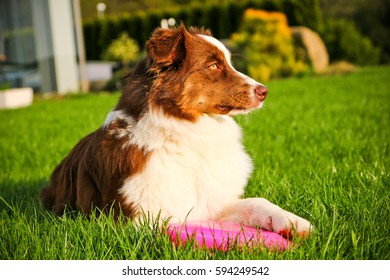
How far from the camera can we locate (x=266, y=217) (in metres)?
3.13

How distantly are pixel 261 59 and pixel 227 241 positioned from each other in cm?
1361

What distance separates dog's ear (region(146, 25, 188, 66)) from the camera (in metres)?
3.17

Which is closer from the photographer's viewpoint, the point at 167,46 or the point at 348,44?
the point at 167,46

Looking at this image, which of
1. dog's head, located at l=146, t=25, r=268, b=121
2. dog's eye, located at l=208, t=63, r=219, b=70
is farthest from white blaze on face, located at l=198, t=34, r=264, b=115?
dog's eye, located at l=208, t=63, r=219, b=70

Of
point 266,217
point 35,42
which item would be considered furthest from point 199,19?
point 266,217

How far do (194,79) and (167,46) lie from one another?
297 mm

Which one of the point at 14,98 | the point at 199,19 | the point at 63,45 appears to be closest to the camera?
the point at 14,98

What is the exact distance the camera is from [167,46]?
3.21 metres

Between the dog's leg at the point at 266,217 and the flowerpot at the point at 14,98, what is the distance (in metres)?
10.9

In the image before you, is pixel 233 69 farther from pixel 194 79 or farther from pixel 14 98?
pixel 14 98

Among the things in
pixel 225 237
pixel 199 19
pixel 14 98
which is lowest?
pixel 14 98

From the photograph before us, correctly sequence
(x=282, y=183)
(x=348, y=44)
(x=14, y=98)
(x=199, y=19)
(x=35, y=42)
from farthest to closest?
(x=199, y=19)
(x=348, y=44)
(x=35, y=42)
(x=14, y=98)
(x=282, y=183)

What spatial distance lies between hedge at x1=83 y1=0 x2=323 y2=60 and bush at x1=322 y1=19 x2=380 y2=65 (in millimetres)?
570

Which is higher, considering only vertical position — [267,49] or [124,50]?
[267,49]
